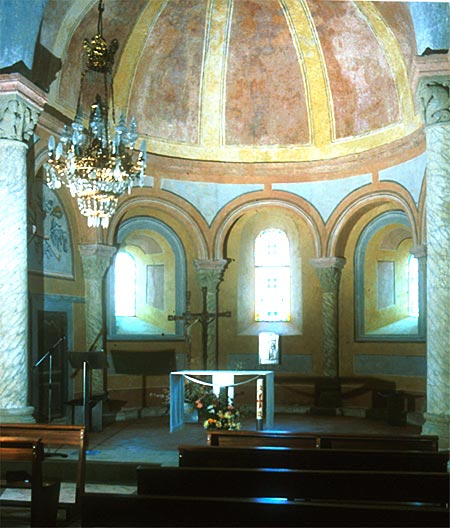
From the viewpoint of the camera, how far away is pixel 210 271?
1652 cm

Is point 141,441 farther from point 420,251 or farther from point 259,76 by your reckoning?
Result: point 259,76

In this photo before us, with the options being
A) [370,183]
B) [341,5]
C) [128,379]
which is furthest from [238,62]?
[128,379]

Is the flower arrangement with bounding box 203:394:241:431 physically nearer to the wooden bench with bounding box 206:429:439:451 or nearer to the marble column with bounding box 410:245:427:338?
the wooden bench with bounding box 206:429:439:451

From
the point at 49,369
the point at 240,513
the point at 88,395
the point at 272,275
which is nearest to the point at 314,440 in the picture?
the point at 240,513

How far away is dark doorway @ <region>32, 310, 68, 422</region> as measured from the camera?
43.9ft

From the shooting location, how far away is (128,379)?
16.3 metres

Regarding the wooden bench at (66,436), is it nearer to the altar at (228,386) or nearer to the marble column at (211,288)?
the altar at (228,386)

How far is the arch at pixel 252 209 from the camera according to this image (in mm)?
16359

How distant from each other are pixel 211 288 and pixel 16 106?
7.02 meters

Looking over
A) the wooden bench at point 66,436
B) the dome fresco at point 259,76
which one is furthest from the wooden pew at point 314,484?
the dome fresco at point 259,76

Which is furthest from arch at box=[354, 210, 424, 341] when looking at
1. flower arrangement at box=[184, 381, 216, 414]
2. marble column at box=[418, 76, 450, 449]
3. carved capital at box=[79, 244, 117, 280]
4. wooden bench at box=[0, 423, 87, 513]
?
wooden bench at box=[0, 423, 87, 513]

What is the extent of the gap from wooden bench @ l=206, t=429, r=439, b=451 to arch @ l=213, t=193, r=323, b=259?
896 cm

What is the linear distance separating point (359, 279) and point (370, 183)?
7.92 ft

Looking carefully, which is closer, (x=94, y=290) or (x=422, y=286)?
(x=422, y=286)
